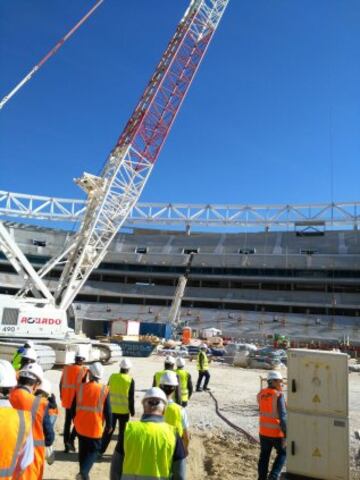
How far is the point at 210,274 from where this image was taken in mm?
56656

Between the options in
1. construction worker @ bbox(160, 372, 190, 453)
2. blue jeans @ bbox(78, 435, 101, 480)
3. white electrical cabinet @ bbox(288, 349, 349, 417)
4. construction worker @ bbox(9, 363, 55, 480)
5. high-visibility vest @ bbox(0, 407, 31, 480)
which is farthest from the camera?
white electrical cabinet @ bbox(288, 349, 349, 417)

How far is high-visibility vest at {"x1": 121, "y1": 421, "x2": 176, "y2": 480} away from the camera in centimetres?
316

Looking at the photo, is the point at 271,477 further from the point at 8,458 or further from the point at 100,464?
the point at 8,458

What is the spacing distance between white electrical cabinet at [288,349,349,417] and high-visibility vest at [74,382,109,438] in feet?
9.70

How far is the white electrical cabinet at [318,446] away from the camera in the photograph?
6121 millimetres

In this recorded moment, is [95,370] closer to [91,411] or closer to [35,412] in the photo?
[91,411]

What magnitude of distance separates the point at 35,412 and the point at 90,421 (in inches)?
75.7

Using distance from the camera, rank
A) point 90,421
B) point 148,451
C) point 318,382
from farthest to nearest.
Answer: point 318,382
point 90,421
point 148,451

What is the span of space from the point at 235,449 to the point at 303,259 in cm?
4756

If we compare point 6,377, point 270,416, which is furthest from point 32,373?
point 270,416

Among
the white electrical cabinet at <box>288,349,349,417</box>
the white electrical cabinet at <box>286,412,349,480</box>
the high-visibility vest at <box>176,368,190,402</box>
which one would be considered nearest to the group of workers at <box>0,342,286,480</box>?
the white electrical cabinet at <box>286,412,349,480</box>

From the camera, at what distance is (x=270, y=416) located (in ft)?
20.3

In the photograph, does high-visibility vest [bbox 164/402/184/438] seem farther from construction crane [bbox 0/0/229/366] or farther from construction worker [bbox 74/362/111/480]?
construction crane [bbox 0/0/229/366]

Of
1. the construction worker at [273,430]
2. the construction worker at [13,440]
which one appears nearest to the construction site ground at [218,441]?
the construction worker at [273,430]
